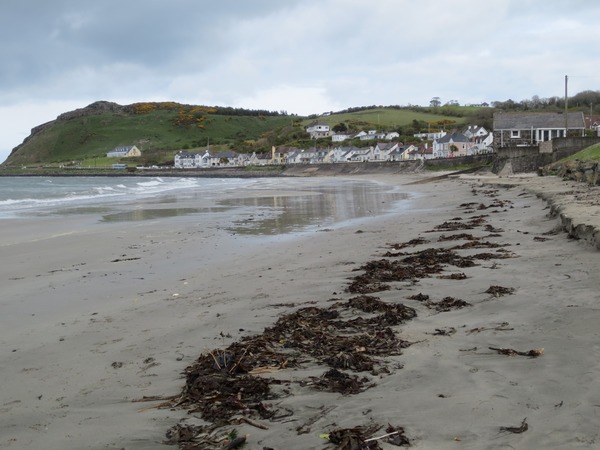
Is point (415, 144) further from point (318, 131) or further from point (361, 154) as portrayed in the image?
point (318, 131)

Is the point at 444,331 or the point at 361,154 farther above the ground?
the point at 361,154

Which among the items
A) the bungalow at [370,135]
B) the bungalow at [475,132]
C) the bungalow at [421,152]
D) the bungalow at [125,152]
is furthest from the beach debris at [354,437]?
the bungalow at [125,152]

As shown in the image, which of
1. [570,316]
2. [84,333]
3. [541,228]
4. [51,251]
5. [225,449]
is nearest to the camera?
[225,449]

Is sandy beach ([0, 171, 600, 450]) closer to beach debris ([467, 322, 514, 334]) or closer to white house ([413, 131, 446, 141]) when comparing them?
beach debris ([467, 322, 514, 334])

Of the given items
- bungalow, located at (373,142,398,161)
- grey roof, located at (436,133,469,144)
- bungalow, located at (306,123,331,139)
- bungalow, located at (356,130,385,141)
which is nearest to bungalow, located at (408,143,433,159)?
grey roof, located at (436,133,469,144)

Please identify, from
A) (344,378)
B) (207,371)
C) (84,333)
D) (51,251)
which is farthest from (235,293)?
(51,251)

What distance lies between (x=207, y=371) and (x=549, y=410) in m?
2.48

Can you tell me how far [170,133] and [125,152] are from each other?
24133 millimetres

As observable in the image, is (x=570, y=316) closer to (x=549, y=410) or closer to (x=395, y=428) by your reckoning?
(x=549, y=410)

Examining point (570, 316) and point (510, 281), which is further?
point (510, 281)

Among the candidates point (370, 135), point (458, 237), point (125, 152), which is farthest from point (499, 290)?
point (125, 152)

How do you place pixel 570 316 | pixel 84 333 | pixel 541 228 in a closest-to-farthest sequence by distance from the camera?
1. pixel 570 316
2. pixel 84 333
3. pixel 541 228

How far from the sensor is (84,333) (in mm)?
6160

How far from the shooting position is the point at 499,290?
6359 mm
